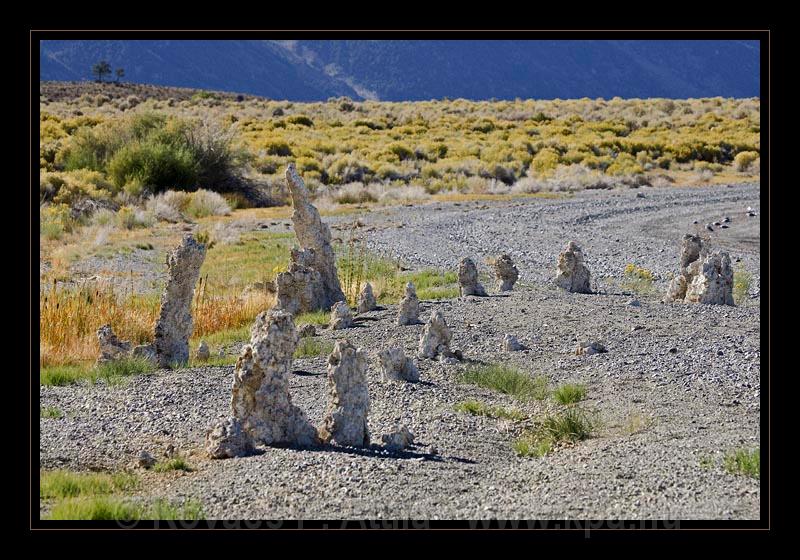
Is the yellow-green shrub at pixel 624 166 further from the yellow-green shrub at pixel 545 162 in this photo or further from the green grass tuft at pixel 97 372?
the green grass tuft at pixel 97 372

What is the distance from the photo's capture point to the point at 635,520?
5.23 meters

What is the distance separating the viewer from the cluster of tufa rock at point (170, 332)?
31.3 feet

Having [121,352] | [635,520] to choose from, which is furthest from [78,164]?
[635,520]

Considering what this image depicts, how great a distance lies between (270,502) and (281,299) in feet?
22.1

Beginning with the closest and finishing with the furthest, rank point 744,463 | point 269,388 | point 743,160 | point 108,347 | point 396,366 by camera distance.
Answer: point 744,463
point 269,388
point 396,366
point 108,347
point 743,160

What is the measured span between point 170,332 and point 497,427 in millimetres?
3493

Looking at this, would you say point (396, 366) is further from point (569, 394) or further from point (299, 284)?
point (299, 284)

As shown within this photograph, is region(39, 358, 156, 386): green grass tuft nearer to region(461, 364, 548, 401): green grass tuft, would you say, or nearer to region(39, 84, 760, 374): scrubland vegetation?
region(39, 84, 760, 374): scrubland vegetation

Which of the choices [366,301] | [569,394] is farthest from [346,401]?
[366,301]

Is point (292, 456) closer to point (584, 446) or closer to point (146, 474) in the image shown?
point (146, 474)

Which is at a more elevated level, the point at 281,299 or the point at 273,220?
the point at 273,220

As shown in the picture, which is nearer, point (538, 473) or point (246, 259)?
point (538, 473)

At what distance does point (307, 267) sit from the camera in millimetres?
12312
